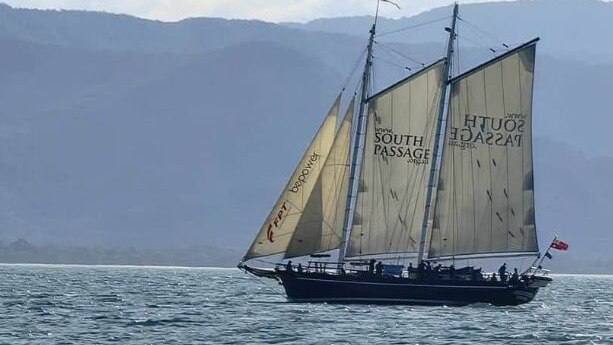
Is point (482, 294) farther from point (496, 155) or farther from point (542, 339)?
point (542, 339)

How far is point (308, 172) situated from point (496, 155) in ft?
38.4

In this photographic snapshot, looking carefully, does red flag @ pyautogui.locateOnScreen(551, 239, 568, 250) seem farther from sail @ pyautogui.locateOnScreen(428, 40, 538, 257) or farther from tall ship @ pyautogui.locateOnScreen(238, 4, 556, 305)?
sail @ pyautogui.locateOnScreen(428, 40, 538, 257)

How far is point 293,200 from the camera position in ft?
298

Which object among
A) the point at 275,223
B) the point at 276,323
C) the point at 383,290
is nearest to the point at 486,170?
the point at 383,290

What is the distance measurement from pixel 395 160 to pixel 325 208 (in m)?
5.55

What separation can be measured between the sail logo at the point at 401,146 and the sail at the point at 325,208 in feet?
7.52

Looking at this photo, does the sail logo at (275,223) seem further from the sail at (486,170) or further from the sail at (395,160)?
the sail at (486,170)

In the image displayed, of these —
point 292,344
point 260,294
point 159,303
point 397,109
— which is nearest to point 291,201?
point 397,109

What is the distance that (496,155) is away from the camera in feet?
308

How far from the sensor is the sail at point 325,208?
298ft

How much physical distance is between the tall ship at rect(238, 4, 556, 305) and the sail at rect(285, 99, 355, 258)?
0.11 m

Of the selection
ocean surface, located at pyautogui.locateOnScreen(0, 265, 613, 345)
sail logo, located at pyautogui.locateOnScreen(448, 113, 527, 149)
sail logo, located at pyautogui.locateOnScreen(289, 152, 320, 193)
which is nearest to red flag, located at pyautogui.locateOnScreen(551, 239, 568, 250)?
ocean surface, located at pyautogui.locateOnScreen(0, 265, 613, 345)

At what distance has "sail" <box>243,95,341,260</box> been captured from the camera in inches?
3570

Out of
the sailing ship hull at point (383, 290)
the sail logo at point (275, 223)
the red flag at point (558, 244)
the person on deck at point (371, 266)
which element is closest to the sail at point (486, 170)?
the red flag at point (558, 244)
